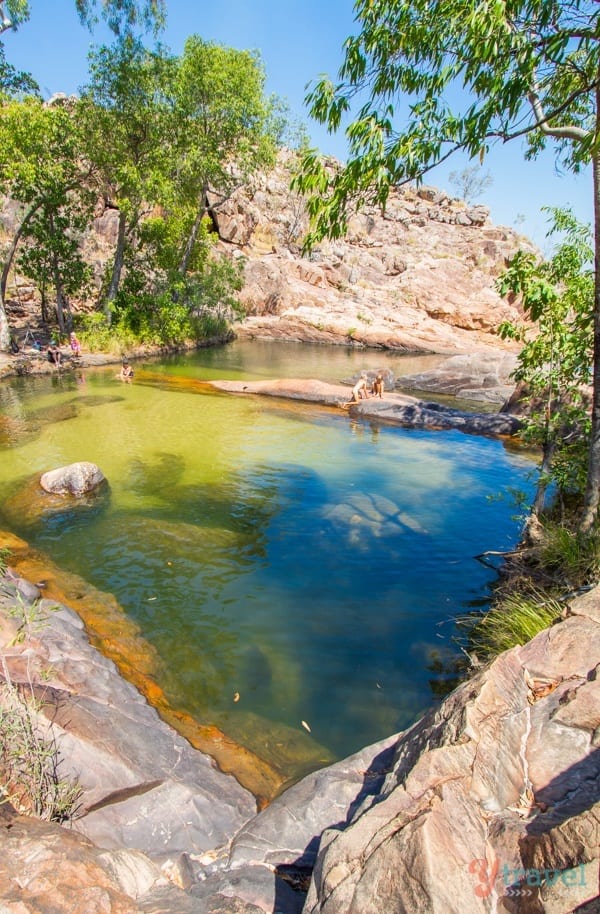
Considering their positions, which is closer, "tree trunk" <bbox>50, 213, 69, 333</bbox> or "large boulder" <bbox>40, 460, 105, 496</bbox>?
"large boulder" <bbox>40, 460, 105, 496</bbox>

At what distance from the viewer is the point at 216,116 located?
92.2 feet

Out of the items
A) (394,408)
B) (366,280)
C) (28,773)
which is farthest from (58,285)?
(366,280)

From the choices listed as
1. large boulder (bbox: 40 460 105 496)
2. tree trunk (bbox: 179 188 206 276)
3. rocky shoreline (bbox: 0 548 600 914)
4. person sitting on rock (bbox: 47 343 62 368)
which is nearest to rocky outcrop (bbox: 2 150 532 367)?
tree trunk (bbox: 179 188 206 276)

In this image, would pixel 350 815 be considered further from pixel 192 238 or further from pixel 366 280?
pixel 366 280

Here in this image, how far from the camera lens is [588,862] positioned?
7.42 ft

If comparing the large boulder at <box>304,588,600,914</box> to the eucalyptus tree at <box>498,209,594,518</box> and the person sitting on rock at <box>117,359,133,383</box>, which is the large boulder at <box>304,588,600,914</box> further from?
the person sitting on rock at <box>117,359,133,383</box>

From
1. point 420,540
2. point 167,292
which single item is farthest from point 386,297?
point 420,540

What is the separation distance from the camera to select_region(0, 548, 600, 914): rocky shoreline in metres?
2.49

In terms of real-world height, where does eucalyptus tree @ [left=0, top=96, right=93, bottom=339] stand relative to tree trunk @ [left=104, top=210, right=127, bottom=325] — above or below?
above

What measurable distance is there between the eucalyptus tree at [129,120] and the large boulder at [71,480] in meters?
19.7

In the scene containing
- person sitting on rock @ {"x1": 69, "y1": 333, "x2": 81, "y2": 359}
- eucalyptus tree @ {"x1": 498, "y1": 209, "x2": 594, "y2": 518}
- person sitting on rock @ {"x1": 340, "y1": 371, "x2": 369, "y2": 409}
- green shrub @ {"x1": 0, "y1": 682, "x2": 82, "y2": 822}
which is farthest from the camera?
person sitting on rock @ {"x1": 69, "y1": 333, "x2": 81, "y2": 359}

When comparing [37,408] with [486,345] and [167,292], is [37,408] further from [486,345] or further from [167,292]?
[486,345]

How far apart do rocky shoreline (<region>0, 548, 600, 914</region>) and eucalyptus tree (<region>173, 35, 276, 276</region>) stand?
29.9 m

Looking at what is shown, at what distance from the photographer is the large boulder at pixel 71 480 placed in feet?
36.8
